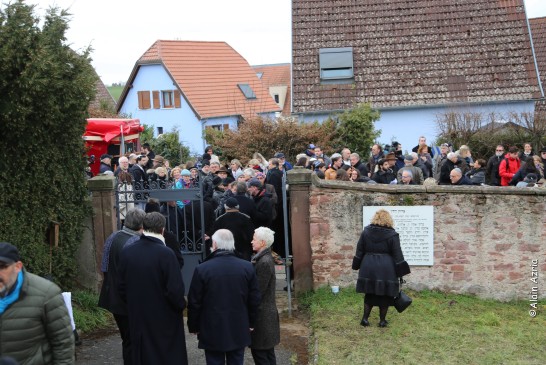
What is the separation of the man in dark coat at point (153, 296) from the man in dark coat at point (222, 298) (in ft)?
0.64

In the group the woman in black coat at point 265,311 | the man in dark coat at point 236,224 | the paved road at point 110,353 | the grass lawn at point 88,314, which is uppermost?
the man in dark coat at point 236,224

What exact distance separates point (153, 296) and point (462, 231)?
19.4 feet

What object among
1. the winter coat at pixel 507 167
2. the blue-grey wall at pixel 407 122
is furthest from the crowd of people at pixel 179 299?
the blue-grey wall at pixel 407 122

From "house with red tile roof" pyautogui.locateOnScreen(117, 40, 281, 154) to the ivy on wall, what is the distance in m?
32.4

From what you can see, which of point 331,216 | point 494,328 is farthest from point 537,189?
point 331,216

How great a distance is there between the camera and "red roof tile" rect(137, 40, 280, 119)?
Answer: 44.5 metres

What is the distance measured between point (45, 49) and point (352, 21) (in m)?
21.4

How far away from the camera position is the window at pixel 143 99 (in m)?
46.4

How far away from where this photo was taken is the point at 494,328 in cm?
1020

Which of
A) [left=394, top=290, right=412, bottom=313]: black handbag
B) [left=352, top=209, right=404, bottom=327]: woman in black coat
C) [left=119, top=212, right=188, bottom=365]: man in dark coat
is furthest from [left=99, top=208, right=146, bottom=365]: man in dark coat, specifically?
[left=394, top=290, right=412, bottom=313]: black handbag

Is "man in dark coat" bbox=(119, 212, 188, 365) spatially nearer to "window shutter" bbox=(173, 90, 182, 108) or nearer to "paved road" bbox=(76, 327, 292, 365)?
"paved road" bbox=(76, 327, 292, 365)

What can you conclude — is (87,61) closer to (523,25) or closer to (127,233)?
(127,233)

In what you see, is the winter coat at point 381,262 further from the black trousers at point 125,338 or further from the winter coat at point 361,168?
the winter coat at point 361,168

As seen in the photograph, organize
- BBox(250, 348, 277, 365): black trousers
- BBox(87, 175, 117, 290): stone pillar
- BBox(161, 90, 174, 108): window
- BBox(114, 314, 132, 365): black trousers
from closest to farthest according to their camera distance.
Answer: BBox(250, 348, 277, 365): black trousers, BBox(114, 314, 132, 365): black trousers, BBox(87, 175, 117, 290): stone pillar, BBox(161, 90, 174, 108): window
